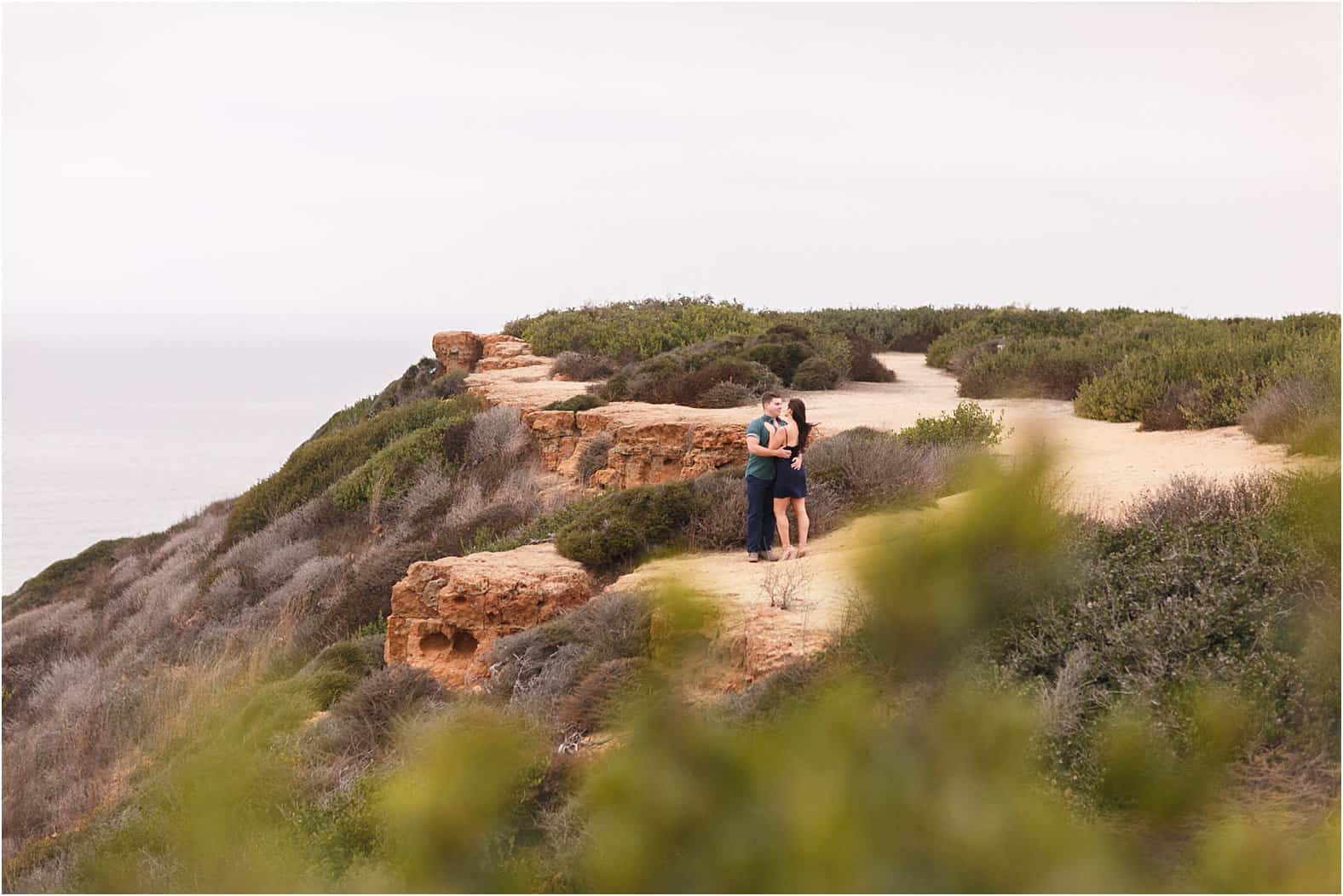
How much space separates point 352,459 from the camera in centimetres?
1667

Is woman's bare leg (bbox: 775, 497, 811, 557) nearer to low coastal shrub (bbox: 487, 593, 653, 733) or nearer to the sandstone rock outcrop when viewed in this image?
low coastal shrub (bbox: 487, 593, 653, 733)

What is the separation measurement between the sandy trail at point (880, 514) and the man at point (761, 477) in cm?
22

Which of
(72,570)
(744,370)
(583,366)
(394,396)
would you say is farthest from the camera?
(394,396)

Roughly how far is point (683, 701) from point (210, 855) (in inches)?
22.1

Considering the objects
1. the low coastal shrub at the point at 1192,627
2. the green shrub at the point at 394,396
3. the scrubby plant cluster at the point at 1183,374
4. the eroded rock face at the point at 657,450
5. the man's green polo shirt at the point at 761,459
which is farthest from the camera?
the green shrub at the point at 394,396

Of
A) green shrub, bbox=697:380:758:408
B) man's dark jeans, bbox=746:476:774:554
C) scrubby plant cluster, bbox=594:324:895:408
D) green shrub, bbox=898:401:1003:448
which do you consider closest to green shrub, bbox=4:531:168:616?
scrubby plant cluster, bbox=594:324:895:408

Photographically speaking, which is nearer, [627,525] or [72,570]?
[627,525]

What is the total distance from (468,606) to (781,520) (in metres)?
2.45

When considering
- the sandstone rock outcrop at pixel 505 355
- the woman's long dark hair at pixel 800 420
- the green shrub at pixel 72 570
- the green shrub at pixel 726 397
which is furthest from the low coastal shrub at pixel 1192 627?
the green shrub at pixel 72 570

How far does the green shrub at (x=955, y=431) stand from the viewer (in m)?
10.1

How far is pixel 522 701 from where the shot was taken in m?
6.08

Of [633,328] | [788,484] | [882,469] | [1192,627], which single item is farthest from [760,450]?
[633,328]

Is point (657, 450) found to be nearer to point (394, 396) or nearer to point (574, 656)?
point (574, 656)

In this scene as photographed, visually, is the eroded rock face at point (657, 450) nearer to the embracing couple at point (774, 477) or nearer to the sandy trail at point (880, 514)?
the sandy trail at point (880, 514)
